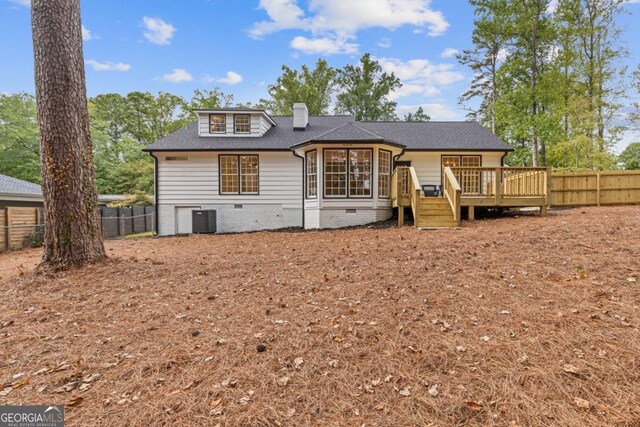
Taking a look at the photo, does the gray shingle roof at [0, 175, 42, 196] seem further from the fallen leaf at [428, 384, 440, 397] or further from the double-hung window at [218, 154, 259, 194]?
the fallen leaf at [428, 384, 440, 397]

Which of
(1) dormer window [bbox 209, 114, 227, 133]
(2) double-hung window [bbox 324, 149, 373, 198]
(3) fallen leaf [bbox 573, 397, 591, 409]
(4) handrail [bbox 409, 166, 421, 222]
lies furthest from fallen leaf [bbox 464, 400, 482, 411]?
(1) dormer window [bbox 209, 114, 227, 133]

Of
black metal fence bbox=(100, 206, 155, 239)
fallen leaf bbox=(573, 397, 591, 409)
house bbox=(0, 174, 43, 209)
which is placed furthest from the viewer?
black metal fence bbox=(100, 206, 155, 239)

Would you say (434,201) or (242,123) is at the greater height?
(242,123)

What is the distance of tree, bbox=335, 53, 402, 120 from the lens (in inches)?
1204

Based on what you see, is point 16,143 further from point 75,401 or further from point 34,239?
point 75,401

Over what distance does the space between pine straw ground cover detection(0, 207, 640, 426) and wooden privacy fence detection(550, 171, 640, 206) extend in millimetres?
9320

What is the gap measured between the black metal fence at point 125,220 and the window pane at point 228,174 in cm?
398

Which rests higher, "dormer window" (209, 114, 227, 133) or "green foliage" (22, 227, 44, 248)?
"dormer window" (209, 114, 227, 133)

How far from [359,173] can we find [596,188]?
9.91 metres

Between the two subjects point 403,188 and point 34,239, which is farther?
point 34,239

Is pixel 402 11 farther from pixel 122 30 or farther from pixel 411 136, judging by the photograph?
pixel 122 30

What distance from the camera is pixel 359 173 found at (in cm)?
1084

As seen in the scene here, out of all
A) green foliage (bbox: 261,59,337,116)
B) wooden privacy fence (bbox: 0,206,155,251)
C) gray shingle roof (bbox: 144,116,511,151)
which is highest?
green foliage (bbox: 261,59,337,116)

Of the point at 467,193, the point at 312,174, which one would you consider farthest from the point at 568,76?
the point at 312,174
